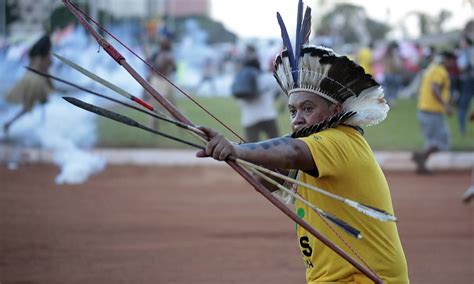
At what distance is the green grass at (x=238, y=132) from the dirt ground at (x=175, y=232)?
3.43 m

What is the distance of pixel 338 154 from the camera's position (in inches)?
143

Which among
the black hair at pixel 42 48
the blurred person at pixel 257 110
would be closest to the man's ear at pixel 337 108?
the blurred person at pixel 257 110

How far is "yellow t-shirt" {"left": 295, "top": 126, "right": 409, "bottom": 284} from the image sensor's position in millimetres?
3658

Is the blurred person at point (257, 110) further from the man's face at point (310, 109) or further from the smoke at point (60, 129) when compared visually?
the man's face at point (310, 109)

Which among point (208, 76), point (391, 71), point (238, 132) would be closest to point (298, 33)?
point (238, 132)

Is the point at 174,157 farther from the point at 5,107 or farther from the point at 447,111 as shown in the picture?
the point at 447,111

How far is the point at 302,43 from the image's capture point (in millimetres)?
4020

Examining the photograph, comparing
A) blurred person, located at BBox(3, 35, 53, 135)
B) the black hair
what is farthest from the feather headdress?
blurred person, located at BBox(3, 35, 53, 135)

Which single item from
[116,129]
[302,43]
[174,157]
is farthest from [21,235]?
[116,129]

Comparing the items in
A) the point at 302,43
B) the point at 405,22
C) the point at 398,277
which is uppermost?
the point at 405,22

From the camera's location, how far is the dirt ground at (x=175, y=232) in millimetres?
7285

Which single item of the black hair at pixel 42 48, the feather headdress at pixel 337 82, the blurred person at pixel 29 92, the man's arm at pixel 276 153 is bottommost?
the man's arm at pixel 276 153

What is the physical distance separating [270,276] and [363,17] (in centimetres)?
4061

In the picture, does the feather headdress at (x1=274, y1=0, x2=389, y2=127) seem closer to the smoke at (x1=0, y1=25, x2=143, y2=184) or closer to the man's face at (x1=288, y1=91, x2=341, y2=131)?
the man's face at (x1=288, y1=91, x2=341, y2=131)
